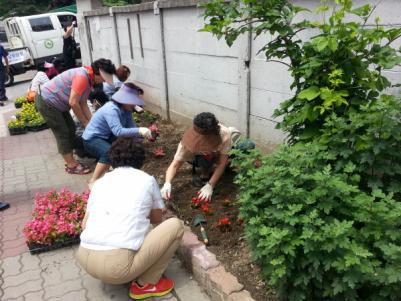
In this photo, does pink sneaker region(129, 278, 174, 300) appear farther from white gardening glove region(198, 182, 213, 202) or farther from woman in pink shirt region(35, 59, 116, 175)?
woman in pink shirt region(35, 59, 116, 175)

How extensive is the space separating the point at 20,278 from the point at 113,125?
1.82 m

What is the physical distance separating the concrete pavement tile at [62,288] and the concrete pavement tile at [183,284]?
2.27 ft

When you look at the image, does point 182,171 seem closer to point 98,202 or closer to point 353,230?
point 98,202

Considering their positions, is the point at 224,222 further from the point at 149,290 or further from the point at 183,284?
the point at 149,290

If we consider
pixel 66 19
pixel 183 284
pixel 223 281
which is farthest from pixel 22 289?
pixel 66 19

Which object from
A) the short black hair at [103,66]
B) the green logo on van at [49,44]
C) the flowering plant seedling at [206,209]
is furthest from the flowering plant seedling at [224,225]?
the green logo on van at [49,44]

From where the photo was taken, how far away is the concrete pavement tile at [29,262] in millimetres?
3334

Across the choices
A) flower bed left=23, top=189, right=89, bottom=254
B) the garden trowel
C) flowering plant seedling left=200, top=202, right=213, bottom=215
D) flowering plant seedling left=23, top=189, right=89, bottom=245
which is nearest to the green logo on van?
flowering plant seedling left=23, top=189, right=89, bottom=245

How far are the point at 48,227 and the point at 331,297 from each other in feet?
8.05

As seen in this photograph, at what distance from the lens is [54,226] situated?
3.52m

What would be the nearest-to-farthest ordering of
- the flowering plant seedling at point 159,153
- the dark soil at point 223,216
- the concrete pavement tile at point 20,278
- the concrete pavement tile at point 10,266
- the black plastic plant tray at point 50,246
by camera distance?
the dark soil at point 223,216 < the concrete pavement tile at point 20,278 < the concrete pavement tile at point 10,266 < the black plastic plant tray at point 50,246 < the flowering plant seedling at point 159,153

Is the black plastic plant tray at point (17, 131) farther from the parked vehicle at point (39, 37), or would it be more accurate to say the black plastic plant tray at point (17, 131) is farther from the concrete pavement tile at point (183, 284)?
the parked vehicle at point (39, 37)

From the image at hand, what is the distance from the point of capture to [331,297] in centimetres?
214

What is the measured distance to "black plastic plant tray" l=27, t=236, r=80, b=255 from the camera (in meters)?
3.50
